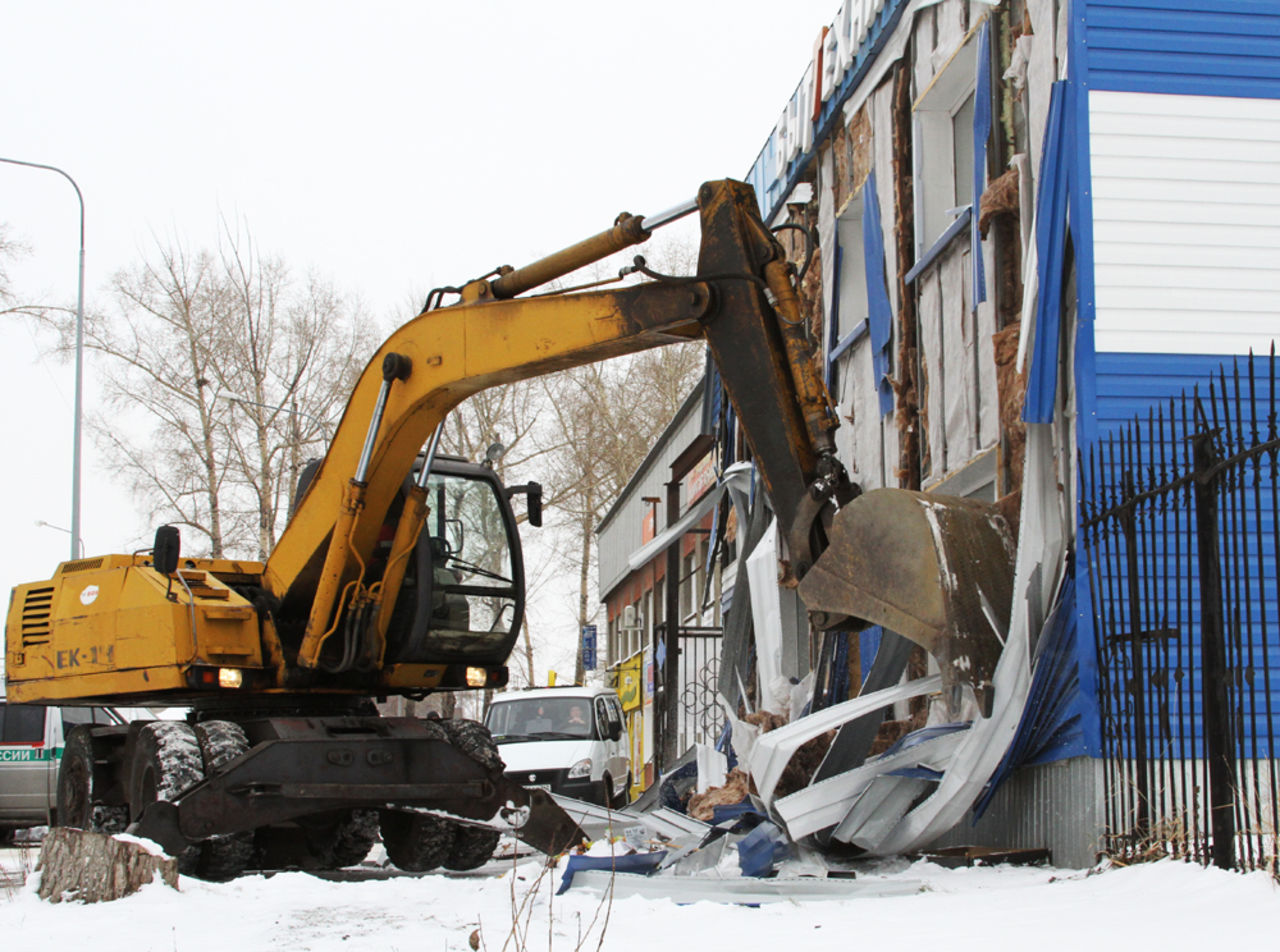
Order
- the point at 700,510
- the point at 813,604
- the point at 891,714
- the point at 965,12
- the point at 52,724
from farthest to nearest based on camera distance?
1. the point at 52,724
2. the point at 700,510
3. the point at 891,714
4. the point at 965,12
5. the point at 813,604

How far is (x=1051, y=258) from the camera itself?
323 inches

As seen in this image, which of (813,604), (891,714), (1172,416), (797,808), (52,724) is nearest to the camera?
(1172,416)

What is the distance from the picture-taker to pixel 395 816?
11422 millimetres

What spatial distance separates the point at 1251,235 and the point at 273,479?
32358 millimetres

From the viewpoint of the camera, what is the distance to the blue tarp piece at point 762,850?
7.96 m

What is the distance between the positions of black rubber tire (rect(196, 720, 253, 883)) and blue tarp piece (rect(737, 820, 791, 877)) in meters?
3.72

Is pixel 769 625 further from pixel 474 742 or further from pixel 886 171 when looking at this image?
pixel 886 171

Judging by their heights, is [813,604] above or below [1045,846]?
above

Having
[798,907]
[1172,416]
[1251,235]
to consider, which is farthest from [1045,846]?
[1251,235]

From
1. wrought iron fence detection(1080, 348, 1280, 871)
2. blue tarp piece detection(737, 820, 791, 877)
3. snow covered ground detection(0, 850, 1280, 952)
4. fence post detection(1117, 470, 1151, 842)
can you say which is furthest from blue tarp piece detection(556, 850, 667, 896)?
fence post detection(1117, 470, 1151, 842)

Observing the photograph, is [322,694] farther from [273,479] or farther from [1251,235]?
[273,479]

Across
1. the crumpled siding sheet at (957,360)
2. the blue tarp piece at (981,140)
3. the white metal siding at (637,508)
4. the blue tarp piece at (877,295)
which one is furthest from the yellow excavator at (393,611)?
the white metal siding at (637,508)

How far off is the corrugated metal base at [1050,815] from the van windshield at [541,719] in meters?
10.7

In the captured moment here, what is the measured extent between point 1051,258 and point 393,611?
5.29 m
